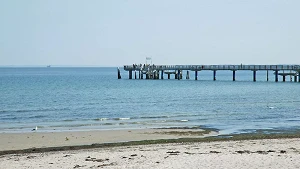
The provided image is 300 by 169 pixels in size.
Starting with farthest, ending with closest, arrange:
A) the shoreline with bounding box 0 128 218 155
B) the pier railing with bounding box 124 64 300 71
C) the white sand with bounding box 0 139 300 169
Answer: the pier railing with bounding box 124 64 300 71, the shoreline with bounding box 0 128 218 155, the white sand with bounding box 0 139 300 169

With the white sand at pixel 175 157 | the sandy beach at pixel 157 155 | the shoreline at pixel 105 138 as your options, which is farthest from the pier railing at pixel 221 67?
the white sand at pixel 175 157

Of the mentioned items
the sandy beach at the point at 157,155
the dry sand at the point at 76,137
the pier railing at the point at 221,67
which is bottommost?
the dry sand at the point at 76,137

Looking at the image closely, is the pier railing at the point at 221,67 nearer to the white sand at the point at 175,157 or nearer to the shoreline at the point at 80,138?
the shoreline at the point at 80,138

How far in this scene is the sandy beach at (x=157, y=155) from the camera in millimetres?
15562

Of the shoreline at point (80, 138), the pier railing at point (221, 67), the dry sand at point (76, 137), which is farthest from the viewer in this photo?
the pier railing at point (221, 67)

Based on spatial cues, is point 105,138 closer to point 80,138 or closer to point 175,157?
point 80,138

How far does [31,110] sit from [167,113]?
33.3 ft

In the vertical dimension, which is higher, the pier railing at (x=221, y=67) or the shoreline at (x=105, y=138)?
the pier railing at (x=221, y=67)

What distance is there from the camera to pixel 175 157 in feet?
54.9

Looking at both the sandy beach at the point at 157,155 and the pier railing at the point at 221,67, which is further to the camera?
the pier railing at the point at 221,67

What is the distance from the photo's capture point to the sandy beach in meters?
15.6

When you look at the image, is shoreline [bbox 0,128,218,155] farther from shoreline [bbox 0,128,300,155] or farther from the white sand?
the white sand

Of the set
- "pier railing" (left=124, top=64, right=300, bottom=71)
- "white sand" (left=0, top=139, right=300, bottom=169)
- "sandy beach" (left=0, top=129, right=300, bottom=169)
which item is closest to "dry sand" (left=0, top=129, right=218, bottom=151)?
"sandy beach" (left=0, top=129, right=300, bottom=169)

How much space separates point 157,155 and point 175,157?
71 centimetres
